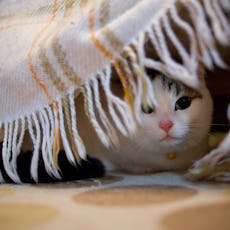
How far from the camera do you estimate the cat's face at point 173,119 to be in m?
0.88

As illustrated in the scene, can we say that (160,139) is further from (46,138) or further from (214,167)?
(46,138)

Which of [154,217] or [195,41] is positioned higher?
[195,41]

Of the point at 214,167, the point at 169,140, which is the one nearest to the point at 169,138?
the point at 169,140

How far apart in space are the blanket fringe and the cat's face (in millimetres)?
188

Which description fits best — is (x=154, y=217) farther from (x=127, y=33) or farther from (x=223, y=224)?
(x=127, y=33)

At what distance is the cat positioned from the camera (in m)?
0.84

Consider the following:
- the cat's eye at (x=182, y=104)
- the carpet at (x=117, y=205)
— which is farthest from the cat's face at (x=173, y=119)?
the carpet at (x=117, y=205)

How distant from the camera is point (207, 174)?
758 mm

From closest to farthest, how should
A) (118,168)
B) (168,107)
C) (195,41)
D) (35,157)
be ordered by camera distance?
(195,41) < (35,157) < (168,107) < (118,168)

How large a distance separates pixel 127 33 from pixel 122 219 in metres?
0.32

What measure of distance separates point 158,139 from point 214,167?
18 centimetres

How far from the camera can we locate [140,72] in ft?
2.18

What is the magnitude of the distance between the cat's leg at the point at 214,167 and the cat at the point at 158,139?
0.14 m

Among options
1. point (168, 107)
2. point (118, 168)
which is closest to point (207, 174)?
point (168, 107)
